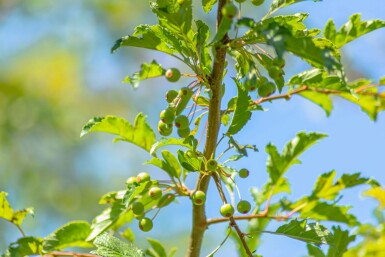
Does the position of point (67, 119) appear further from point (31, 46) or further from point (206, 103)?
point (206, 103)

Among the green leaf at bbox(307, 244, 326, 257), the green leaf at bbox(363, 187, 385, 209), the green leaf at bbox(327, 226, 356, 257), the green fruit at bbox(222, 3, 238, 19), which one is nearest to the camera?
the green fruit at bbox(222, 3, 238, 19)

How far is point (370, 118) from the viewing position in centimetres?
162

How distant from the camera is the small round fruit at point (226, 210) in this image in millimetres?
1270

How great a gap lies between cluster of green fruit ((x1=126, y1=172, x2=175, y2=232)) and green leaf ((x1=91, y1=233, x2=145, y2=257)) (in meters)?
0.06

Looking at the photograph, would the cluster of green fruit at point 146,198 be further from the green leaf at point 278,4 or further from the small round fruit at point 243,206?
the green leaf at point 278,4

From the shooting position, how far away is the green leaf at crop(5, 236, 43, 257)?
1.48m

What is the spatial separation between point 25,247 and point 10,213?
0.48 ft

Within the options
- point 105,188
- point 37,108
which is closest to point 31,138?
point 37,108

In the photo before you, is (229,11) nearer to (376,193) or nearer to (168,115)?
(168,115)

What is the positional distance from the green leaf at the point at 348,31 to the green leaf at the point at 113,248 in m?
0.71

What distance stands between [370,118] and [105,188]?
8.37m

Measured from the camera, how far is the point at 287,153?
54.8 inches

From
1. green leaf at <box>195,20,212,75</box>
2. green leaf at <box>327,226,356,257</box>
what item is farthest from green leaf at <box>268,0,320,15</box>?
green leaf at <box>327,226,356,257</box>

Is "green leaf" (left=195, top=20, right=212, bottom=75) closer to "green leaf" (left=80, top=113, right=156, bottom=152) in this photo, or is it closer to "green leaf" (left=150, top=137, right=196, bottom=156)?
"green leaf" (left=150, top=137, right=196, bottom=156)
